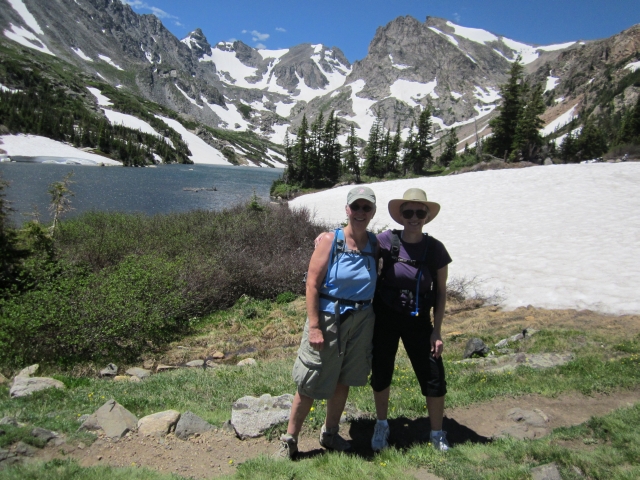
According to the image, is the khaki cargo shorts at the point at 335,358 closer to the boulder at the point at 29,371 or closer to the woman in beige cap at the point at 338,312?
the woman in beige cap at the point at 338,312

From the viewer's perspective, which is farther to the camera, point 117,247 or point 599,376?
point 117,247

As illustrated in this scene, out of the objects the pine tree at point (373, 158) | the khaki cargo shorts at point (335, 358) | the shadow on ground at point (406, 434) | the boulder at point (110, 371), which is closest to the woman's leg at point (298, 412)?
the khaki cargo shorts at point (335, 358)

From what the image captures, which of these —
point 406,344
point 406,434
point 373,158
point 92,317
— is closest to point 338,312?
point 406,344

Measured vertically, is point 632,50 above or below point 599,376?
above

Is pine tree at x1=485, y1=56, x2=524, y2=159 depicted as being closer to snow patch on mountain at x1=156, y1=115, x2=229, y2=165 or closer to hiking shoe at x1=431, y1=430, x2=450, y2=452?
hiking shoe at x1=431, y1=430, x2=450, y2=452

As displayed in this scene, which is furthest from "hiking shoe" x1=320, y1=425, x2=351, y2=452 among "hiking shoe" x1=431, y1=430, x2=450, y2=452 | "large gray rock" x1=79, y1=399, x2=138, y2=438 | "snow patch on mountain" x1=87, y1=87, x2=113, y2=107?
"snow patch on mountain" x1=87, y1=87, x2=113, y2=107

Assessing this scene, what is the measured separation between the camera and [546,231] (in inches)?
621

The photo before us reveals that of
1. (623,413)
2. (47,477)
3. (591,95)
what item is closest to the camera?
(47,477)

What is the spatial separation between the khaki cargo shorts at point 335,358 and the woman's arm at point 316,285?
0.08 metres

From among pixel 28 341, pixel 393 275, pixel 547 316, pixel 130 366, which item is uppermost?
pixel 393 275

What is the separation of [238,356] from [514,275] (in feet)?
29.6

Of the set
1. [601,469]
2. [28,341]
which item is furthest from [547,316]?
[28,341]

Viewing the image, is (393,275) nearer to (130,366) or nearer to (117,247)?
(130,366)

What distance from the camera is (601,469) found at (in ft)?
9.85
